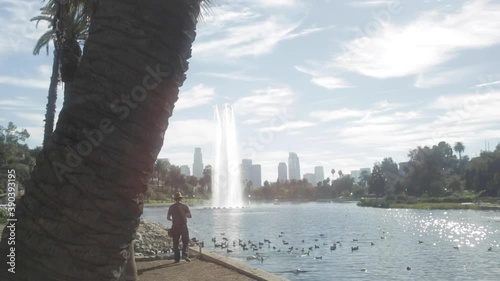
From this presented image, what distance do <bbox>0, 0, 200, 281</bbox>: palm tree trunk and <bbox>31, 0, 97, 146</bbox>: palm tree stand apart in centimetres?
138

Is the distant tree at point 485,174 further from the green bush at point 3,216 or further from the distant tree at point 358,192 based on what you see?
the green bush at point 3,216

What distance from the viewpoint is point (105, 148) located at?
8.93 feet

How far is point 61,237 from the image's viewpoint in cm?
270

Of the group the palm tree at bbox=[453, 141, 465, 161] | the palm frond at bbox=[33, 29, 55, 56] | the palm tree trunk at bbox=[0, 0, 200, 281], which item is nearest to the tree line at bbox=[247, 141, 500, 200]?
the palm tree at bbox=[453, 141, 465, 161]

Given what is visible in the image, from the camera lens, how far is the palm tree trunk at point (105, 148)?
2.71 meters

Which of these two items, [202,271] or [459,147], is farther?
[459,147]

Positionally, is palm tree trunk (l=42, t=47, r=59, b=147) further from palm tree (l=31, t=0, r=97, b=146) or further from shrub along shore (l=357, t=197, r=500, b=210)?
shrub along shore (l=357, t=197, r=500, b=210)

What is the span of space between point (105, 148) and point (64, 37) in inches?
235

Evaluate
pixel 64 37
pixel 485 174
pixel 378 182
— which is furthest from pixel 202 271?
pixel 378 182

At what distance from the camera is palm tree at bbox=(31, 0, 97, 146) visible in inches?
189

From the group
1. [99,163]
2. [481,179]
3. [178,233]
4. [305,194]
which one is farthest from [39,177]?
[305,194]

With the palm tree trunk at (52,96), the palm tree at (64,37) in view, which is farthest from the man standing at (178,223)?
the palm tree trunk at (52,96)

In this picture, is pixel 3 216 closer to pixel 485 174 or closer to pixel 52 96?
pixel 52 96

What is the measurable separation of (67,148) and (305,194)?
190m
